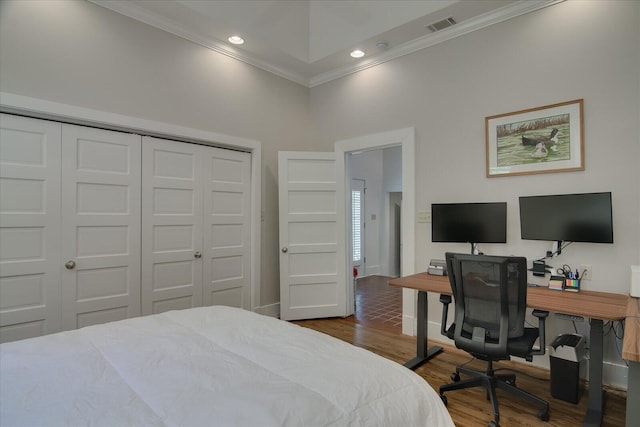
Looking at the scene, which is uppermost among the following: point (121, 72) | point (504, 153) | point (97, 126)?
point (121, 72)

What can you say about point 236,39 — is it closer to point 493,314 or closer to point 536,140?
point 536,140

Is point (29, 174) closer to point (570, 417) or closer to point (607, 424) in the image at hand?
point (570, 417)

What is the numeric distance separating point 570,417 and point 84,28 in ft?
15.4

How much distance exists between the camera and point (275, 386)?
1117 mm

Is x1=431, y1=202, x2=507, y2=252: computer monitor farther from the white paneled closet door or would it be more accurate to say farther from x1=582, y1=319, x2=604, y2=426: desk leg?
the white paneled closet door

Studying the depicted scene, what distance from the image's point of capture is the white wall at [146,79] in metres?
2.61

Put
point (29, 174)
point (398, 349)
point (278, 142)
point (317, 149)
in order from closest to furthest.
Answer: point (29, 174)
point (398, 349)
point (278, 142)
point (317, 149)

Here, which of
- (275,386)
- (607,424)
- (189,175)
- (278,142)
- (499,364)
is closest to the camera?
(275,386)

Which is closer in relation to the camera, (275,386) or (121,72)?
(275,386)

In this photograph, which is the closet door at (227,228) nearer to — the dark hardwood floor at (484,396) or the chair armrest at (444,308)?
the dark hardwood floor at (484,396)

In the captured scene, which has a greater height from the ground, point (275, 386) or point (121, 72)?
point (121, 72)

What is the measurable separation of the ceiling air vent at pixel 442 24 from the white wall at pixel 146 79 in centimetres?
192

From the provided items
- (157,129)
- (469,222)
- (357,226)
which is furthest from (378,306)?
(157,129)

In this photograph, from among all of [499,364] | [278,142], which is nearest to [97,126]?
[278,142]
